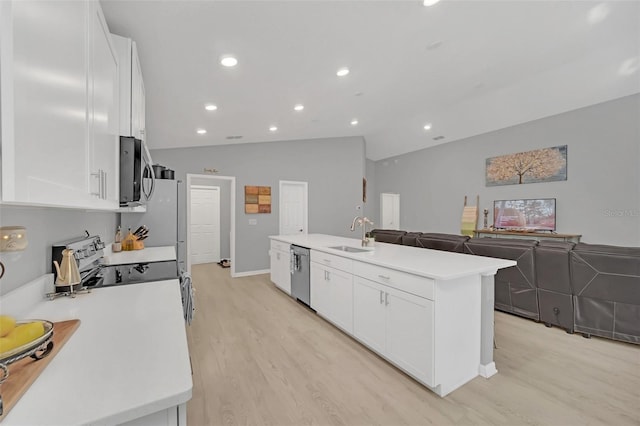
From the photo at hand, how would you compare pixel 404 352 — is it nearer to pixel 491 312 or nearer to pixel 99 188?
pixel 491 312

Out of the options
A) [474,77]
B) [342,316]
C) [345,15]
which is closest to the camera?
[345,15]

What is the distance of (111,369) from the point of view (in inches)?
28.2

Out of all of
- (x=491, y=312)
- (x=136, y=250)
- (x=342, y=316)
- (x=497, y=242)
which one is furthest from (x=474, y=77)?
(x=136, y=250)

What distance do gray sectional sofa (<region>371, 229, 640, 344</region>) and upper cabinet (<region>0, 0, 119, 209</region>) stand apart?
3.80 m

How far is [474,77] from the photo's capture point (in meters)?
4.01

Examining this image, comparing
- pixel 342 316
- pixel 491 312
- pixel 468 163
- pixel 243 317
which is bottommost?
pixel 243 317

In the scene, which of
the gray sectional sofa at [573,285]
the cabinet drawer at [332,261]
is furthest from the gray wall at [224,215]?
the gray sectional sofa at [573,285]

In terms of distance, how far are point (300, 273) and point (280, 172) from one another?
10.1 feet

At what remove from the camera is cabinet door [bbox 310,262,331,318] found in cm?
313

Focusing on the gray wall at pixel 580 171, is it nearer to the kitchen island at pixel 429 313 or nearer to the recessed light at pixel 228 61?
the kitchen island at pixel 429 313

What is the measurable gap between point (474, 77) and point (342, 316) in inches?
152

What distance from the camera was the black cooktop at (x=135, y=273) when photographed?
6.12ft

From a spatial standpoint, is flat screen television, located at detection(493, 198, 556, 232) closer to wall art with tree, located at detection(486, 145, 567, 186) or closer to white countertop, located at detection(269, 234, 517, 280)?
wall art with tree, located at detection(486, 145, 567, 186)

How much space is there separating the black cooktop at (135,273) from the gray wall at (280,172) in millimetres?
3506
